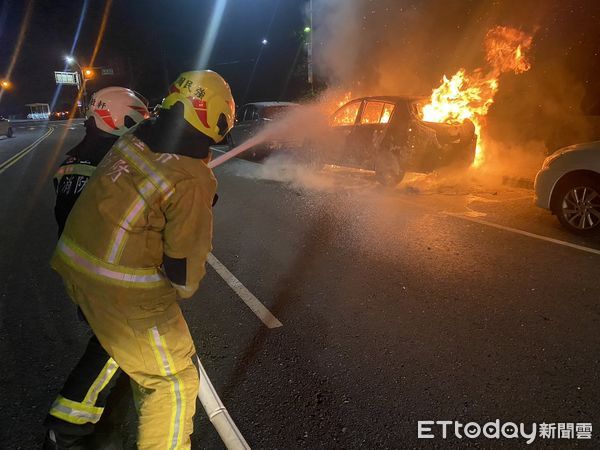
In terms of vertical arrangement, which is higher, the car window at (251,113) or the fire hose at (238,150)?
the car window at (251,113)

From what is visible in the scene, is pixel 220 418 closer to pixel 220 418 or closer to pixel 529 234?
pixel 220 418

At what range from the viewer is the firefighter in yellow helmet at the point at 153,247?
1.56m

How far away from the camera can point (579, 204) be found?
5.04 meters

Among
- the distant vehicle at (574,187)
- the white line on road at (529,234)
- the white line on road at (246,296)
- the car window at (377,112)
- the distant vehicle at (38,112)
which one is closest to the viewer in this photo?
the white line on road at (246,296)

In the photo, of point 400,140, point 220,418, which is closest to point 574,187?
point 400,140

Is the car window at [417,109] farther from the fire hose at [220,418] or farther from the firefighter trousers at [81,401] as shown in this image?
the firefighter trousers at [81,401]

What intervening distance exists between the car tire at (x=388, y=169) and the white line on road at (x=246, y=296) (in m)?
4.28

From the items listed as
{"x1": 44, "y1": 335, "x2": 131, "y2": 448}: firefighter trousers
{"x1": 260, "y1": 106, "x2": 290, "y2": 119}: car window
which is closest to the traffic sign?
{"x1": 260, "y1": 106, "x2": 290, "y2": 119}: car window

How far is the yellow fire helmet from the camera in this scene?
5.48ft

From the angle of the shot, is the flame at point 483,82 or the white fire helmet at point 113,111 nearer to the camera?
the white fire helmet at point 113,111

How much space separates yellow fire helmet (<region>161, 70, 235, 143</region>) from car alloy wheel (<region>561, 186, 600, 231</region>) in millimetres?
4903

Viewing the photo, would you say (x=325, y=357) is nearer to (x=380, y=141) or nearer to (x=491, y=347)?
(x=491, y=347)

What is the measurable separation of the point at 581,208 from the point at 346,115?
498 centimetres

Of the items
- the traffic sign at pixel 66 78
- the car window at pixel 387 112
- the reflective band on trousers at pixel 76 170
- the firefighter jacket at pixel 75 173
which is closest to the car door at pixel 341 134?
the car window at pixel 387 112
